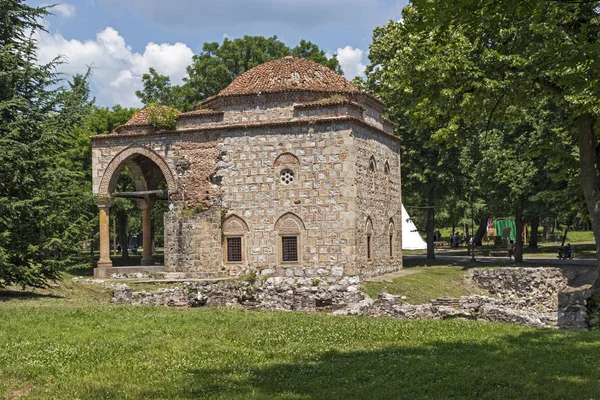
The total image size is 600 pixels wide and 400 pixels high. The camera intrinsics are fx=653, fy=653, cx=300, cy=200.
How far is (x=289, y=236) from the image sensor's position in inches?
1038

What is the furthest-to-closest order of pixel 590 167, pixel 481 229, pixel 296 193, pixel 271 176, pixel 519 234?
pixel 481 229, pixel 519 234, pixel 271 176, pixel 296 193, pixel 590 167

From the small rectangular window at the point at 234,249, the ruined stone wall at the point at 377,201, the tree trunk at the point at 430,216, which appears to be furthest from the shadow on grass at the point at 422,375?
the tree trunk at the point at 430,216

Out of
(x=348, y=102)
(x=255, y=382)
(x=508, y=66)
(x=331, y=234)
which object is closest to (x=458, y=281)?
(x=331, y=234)

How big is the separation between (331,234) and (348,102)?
5232 millimetres

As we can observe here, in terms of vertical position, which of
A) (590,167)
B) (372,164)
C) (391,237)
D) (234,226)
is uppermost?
(372,164)

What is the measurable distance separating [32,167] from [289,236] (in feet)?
36.5

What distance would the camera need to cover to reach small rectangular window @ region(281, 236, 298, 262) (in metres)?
26.3

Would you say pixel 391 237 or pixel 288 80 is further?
pixel 391 237

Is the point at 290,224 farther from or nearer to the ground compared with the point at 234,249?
farther from the ground

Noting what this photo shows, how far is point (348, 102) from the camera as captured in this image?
2564cm

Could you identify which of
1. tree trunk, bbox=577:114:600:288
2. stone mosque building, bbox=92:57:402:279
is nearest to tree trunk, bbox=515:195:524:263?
stone mosque building, bbox=92:57:402:279

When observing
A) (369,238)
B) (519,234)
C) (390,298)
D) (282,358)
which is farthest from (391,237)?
(282,358)

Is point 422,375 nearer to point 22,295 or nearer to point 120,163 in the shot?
point 22,295

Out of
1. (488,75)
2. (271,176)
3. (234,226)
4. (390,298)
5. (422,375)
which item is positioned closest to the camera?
(422,375)
